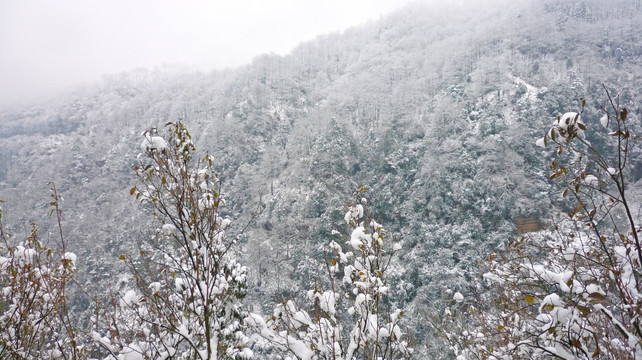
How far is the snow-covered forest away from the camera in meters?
2.32

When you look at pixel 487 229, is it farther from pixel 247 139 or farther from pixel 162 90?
pixel 162 90

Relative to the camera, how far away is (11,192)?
165 feet

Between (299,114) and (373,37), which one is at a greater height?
(373,37)

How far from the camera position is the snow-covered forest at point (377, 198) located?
2316mm

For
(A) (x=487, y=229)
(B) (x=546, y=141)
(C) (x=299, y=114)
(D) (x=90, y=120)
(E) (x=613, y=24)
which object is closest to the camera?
(B) (x=546, y=141)

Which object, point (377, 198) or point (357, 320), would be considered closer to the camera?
point (357, 320)

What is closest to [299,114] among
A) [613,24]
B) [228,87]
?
[228,87]

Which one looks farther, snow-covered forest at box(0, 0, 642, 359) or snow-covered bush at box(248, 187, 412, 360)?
snow-covered bush at box(248, 187, 412, 360)

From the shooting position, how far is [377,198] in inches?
1221

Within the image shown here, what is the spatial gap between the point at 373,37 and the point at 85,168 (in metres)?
74.3

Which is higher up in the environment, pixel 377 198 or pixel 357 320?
pixel 357 320

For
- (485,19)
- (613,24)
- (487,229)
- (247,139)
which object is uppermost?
(485,19)

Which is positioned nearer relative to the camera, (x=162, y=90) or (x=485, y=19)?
(x=485, y=19)

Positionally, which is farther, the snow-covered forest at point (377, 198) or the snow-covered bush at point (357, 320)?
the snow-covered bush at point (357, 320)
